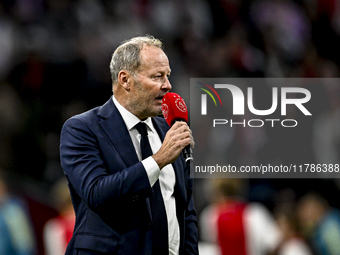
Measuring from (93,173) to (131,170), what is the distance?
6.7 inches

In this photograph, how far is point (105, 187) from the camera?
190cm

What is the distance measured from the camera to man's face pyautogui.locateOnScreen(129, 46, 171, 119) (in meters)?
2.28

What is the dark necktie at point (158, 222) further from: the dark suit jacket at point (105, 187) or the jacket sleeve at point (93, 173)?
the jacket sleeve at point (93, 173)

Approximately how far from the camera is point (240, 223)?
487 centimetres

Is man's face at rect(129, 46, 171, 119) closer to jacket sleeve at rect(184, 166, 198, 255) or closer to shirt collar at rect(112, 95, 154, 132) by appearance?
shirt collar at rect(112, 95, 154, 132)

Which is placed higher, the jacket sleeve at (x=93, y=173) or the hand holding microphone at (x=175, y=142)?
the hand holding microphone at (x=175, y=142)

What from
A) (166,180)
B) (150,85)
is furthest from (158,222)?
(150,85)

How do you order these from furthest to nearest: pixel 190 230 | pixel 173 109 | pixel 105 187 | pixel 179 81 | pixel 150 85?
pixel 179 81 → pixel 190 230 → pixel 150 85 → pixel 173 109 → pixel 105 187

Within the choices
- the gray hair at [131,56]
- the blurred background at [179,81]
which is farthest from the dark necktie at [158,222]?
the blurred background at [179,81]

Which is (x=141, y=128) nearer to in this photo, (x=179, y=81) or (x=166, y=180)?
(x=166, y=180)

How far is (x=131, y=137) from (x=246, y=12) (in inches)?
216

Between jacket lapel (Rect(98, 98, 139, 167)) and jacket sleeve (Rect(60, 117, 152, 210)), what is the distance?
0.04 meters

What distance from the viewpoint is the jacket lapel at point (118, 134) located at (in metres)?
2.11

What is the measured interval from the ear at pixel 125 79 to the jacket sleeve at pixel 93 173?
32 centimetres
